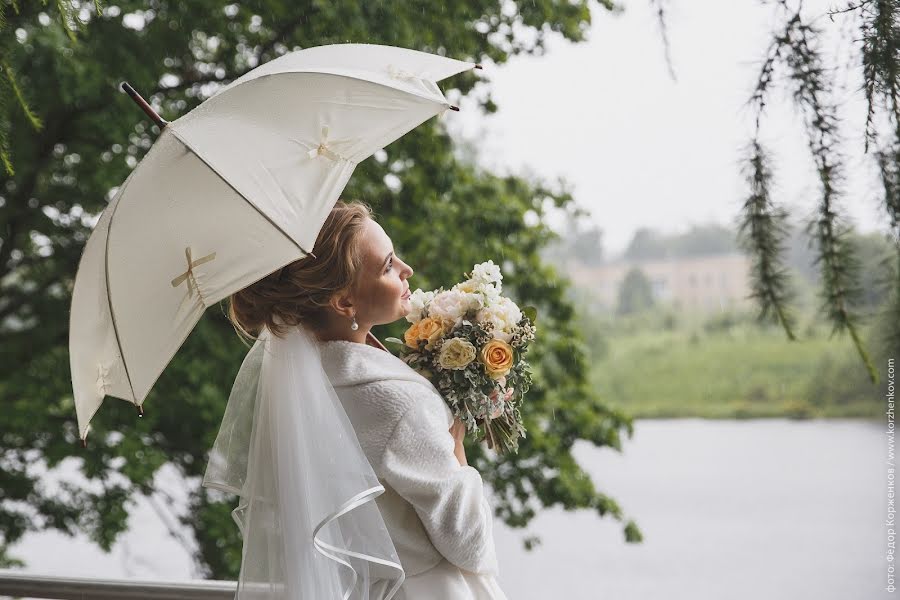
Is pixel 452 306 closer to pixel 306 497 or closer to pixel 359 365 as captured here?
pixel 359 365

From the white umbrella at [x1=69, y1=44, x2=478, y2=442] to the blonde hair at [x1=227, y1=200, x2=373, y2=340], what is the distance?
6.3 inches

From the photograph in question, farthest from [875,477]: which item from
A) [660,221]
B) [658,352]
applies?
[660,221]

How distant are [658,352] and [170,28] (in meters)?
6.99

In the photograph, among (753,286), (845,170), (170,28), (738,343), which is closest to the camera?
(845,170)

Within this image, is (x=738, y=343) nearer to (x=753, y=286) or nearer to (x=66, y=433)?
(x=66, y=433)

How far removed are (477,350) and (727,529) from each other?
1073 cm

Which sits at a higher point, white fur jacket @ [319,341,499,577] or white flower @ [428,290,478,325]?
white flower @ [428,290,478,325]

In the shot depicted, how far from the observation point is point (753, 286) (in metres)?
1.30

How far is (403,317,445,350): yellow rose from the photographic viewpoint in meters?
1.75

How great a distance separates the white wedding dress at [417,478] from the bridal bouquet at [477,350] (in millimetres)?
54

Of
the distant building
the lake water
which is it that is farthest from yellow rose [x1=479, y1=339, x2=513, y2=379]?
the lake water

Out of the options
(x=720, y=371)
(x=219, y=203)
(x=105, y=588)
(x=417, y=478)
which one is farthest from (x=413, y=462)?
(x=720, y=371)

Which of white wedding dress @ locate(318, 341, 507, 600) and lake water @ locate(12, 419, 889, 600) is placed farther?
lake water @ locate(12, 419, 889, 600)

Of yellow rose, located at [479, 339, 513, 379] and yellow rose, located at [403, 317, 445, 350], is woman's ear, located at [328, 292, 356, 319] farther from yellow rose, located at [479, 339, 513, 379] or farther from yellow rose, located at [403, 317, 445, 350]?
yellow rose, located at [479, 339, 513, 379]
